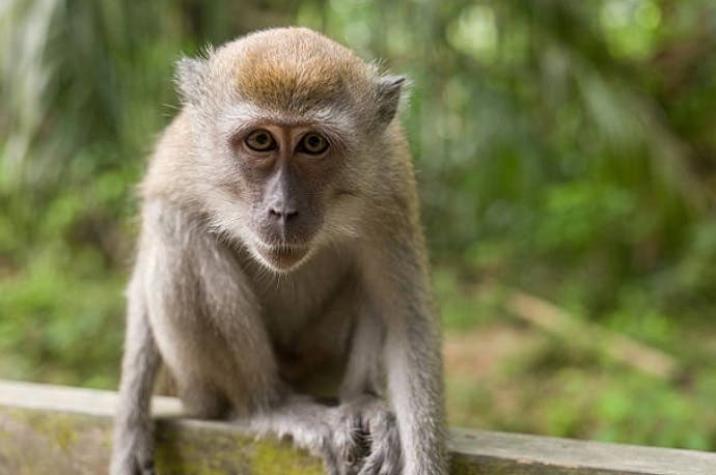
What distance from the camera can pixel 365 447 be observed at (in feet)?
12.0

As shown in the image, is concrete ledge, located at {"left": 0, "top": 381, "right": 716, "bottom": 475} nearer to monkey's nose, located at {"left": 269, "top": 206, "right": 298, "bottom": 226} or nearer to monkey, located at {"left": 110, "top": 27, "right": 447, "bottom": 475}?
monkey, located at {"left": 110, "top": 27, "right": 447, "bottom": 475}

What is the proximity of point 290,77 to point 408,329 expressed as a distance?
1072 millimetres

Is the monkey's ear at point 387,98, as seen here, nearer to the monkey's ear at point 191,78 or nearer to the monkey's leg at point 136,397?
the monkey's ear at point 191,78

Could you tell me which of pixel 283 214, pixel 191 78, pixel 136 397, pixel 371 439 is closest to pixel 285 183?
pixel 283 214

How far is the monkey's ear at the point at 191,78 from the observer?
385 cm

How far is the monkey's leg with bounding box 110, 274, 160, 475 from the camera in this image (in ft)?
12.5

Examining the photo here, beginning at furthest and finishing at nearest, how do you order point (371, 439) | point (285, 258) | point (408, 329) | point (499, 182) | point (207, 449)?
point (499, 182)
point (207, 449)
point (408, 329)
point (371, 439)
point (285, 258)

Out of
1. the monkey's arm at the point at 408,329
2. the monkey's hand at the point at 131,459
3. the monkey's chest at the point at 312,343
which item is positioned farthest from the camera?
the monkey's chest at the point at 312,343

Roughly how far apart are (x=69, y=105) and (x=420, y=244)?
12.2ft

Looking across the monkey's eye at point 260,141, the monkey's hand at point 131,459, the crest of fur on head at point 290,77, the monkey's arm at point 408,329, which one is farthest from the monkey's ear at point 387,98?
the monkey's hand at point 131,459

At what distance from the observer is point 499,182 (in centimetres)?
958

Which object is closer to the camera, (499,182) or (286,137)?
(286,137)

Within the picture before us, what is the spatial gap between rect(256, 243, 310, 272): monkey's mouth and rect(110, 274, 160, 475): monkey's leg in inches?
29.0

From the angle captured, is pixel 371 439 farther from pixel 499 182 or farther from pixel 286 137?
pixel 499 182
